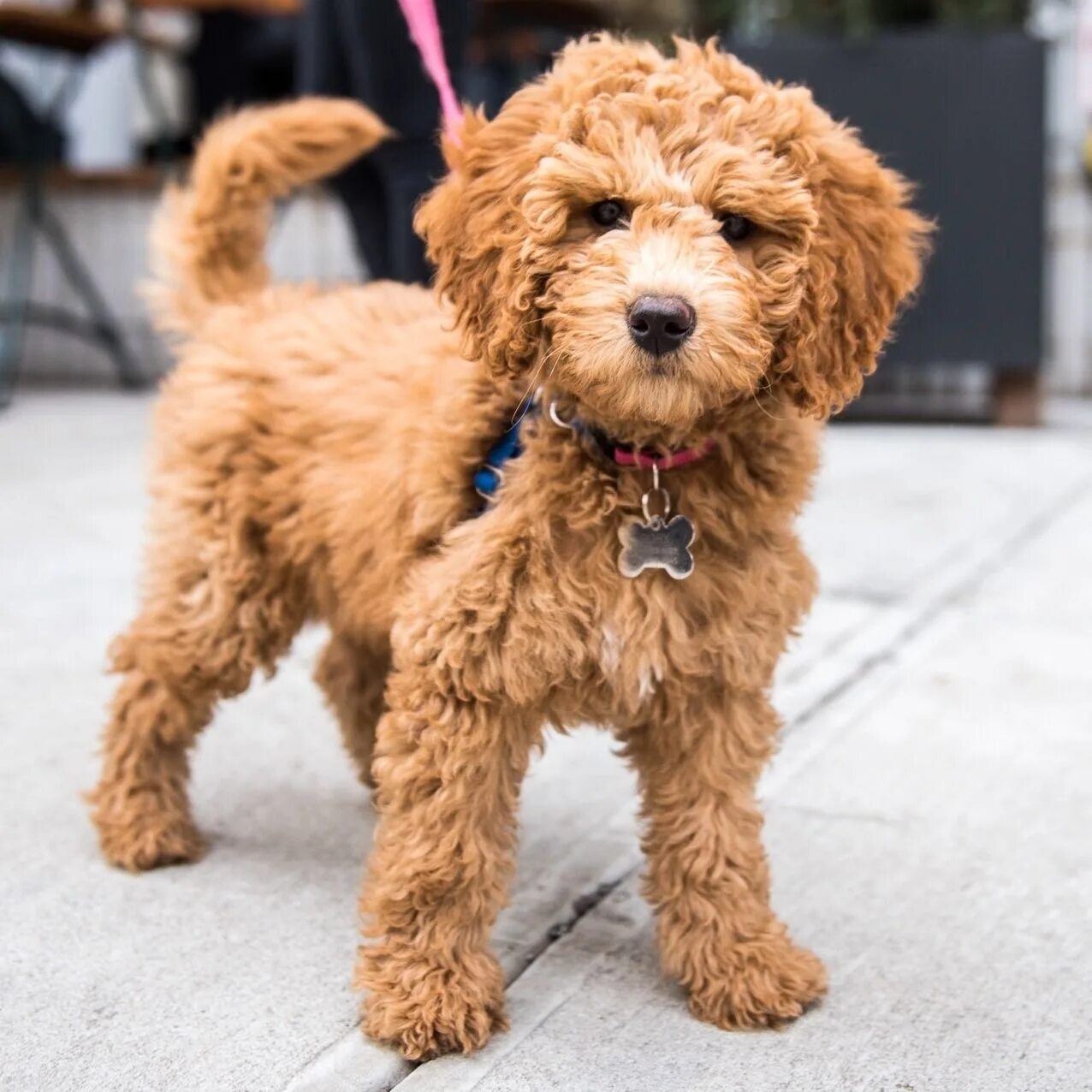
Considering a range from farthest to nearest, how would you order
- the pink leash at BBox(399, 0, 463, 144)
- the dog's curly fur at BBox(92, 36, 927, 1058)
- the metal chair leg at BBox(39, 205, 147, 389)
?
the metal chair leg at BBox(39, 205, 147, 389) < the pink leash at BBox(399, 0, 463, 144) < the dog's curly fur at BBox(92, 36, 927, 1058)

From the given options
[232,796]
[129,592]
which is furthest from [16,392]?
Result: [232,796]

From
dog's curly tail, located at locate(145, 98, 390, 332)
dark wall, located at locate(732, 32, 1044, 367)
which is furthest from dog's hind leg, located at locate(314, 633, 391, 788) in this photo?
dark wall, located at locate(732, 32, 1044, 367)

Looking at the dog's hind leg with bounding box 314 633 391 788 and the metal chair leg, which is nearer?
the dog's hind leg with bounding box 314 633 391 788

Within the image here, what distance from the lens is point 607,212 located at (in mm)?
2266

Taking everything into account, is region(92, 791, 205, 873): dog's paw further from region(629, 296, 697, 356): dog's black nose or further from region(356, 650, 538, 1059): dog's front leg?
region(629, 296, 697, 356): dog's black nose

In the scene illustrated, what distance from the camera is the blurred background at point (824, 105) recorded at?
7.64 metres

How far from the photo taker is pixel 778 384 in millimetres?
2359

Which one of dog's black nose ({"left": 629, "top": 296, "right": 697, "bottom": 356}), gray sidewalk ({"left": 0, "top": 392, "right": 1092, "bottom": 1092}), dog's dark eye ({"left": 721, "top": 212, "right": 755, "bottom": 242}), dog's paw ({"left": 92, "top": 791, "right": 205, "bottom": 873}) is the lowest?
gray sidewalk ({"left": 0, "top": 392, "right": 1092, "bottom": 1092})

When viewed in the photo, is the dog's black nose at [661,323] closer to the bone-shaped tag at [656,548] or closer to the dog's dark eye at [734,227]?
the dog's dark eye at [734,227]

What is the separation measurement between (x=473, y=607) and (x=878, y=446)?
549cm

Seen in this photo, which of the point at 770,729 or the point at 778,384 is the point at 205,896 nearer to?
the point at 770,729

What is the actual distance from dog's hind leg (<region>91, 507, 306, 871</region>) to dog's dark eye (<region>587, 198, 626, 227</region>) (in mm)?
→ 1065

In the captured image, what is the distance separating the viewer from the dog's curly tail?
125 inches

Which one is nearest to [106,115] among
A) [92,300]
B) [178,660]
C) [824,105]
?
[92,300]
